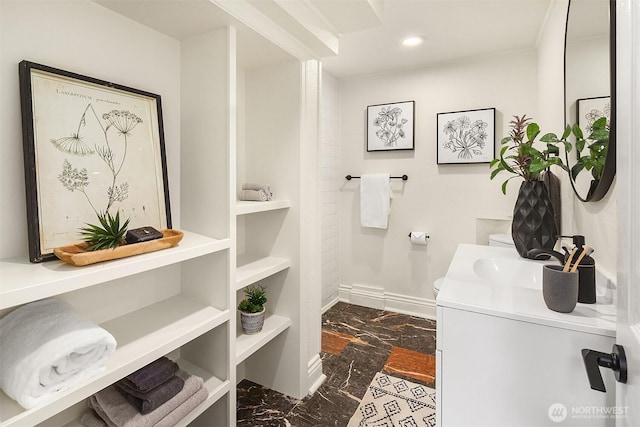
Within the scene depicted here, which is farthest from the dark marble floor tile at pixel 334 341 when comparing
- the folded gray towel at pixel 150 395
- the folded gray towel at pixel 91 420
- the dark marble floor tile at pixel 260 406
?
the folded gray towel at pixel 91 420

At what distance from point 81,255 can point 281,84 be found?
127 cm

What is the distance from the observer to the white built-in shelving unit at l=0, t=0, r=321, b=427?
0.94 meters

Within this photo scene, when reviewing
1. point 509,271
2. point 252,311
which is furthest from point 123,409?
point 509,271

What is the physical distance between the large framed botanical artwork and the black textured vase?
161 cm

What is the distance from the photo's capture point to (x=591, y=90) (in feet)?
3.86

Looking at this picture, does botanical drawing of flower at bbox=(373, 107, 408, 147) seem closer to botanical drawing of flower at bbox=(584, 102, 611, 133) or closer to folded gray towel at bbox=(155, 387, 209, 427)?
botanical drawing of flower at bbox=(584, 102, 611, 133)

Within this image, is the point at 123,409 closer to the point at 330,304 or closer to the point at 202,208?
the point at 202,208

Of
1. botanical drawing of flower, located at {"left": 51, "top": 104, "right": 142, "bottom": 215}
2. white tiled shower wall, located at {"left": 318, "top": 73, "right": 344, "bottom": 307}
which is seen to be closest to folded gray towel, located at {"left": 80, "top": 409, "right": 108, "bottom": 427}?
botanical drawing of flower, located at {"left": 51, "top": 104, "right": 142, "bottom": 215}

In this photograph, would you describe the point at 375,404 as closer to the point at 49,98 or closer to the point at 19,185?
the point at 19,185

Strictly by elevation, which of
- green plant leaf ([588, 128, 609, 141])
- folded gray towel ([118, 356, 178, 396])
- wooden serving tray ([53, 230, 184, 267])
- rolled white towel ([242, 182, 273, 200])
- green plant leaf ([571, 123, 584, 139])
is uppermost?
green plant leaf ([571, 123, 584, 139])

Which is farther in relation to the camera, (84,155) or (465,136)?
(465,136)

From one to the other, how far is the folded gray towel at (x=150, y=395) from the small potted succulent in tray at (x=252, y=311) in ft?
1.61

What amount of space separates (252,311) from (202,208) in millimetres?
614

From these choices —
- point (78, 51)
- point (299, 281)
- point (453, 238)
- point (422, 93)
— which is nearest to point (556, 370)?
point (299, 281)
